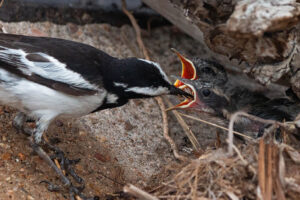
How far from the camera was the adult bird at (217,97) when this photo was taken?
14.0ft

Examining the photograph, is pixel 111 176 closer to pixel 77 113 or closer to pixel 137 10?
pixel 77 113

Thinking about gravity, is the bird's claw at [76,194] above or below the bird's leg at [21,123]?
below

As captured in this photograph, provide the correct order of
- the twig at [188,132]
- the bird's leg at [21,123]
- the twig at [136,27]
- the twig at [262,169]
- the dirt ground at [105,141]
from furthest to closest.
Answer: the twig at [136,27]
the twig at [188,132]
the bird's leg at [21,123]
the dirt ground at [105,141]
the twig at [262,169]

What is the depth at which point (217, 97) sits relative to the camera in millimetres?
4418

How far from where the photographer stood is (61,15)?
5.04 metres

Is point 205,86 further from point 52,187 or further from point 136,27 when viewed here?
point 52,187

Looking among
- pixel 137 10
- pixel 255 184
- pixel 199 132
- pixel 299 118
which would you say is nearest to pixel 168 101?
pixel 199 132

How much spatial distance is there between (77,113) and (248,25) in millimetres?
1383

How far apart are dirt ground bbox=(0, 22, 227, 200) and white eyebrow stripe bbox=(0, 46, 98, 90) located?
672mm

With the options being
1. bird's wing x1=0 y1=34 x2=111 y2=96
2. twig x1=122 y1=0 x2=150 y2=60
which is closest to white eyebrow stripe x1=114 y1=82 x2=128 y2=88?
bird's wing x1=0 y1=34 x2=111 y2=96

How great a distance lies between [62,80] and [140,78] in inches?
22.6

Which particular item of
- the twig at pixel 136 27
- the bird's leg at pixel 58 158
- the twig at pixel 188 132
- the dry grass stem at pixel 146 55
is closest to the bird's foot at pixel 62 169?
the bird's leg at pixel 58 158

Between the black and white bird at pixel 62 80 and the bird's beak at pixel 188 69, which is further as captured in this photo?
the bird's beak at pixel 188 69

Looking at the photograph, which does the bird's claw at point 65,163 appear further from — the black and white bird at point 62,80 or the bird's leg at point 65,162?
the black and white bird at point 62,80
